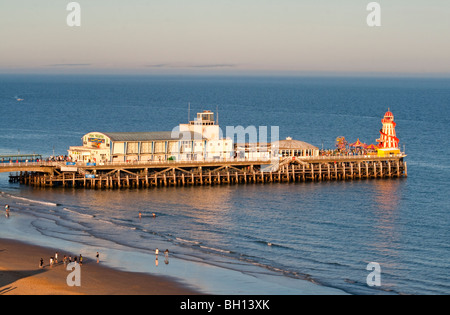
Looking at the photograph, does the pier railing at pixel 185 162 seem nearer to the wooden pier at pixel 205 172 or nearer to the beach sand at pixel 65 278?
the wooden pier at pixel 205 172

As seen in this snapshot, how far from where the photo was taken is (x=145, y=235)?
70438 mm

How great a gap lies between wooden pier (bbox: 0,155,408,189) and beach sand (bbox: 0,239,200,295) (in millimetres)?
32251

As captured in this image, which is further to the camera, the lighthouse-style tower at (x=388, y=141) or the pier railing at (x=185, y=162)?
the lighthouse-style tower at (x=388, y=141)

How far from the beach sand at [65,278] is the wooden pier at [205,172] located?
32251 millimetres

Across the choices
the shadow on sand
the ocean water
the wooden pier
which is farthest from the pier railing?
the shadow on sand

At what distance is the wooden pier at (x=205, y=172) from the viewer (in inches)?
3698

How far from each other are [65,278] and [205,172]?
4403 cm

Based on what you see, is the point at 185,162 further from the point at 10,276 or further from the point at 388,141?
the point at 10,276

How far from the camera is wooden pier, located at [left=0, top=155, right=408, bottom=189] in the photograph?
308 ft

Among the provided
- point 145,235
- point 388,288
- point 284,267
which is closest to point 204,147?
point 145,235

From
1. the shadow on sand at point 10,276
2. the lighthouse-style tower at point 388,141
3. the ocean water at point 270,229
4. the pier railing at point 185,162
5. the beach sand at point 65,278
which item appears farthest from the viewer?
the lighthouse-style tower at point 388,141

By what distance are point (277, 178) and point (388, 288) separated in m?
46.4

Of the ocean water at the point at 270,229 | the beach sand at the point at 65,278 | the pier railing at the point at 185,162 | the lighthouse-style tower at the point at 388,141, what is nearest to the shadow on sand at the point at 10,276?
the beach sand at the point at 65,278
